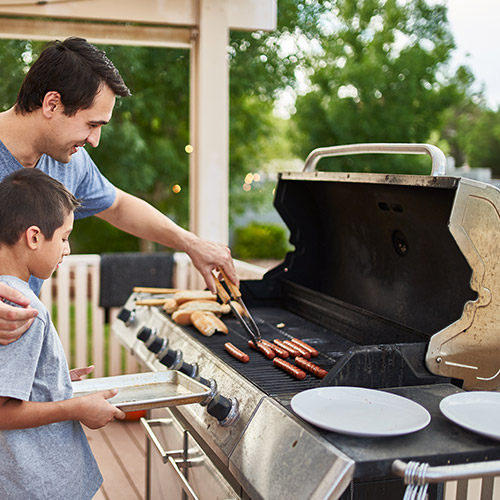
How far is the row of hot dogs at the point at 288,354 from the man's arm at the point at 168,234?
275mm

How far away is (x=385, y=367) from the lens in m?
1.52

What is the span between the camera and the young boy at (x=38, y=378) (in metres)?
1.34

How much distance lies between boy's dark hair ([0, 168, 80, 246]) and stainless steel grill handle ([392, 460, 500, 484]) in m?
0.83

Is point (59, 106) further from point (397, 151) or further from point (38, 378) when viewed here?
point (397, 151)

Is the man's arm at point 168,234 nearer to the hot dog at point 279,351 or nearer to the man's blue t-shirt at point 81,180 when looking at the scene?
the man's blue t-shirt at point 81,180

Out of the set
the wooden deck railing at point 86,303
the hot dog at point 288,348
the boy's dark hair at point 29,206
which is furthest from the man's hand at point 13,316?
the wooden deck railing at point 86,303

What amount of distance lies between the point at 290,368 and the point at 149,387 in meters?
0.35

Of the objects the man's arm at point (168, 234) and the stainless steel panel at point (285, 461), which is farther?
the man's arm at point (168, 234)

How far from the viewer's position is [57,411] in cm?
135

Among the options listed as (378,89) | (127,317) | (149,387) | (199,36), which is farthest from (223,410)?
A: (378,89)

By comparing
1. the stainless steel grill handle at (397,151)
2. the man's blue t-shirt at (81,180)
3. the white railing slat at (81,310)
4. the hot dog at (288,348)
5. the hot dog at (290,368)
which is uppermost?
the stainless steel grill handle at (397,151)

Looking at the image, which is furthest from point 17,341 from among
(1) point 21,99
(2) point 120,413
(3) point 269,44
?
(3) point 269,44

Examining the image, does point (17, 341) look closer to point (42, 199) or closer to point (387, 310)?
point (42, 199)

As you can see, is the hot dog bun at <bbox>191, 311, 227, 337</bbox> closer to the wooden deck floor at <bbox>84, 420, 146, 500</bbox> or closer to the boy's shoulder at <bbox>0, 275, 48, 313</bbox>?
the boy's shoulder at <bbox>0, 275, 48, 313</bbox>
